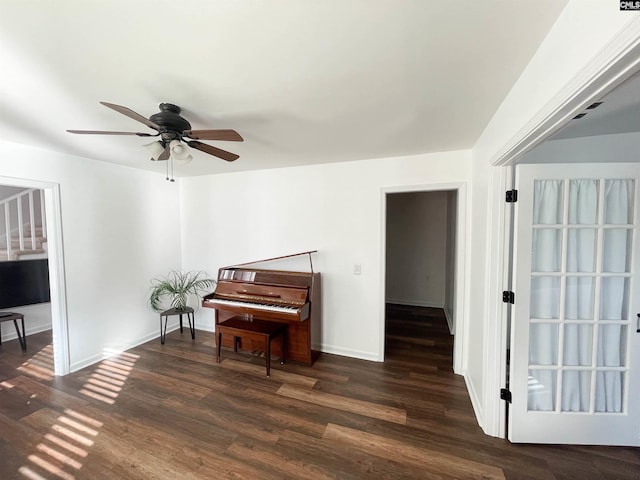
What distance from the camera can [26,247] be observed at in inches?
157

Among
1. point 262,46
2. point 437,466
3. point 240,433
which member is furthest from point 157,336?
point 262,46

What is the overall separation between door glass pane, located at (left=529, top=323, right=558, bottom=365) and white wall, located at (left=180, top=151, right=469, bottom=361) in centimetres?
142

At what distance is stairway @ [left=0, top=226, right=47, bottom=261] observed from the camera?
381 cm

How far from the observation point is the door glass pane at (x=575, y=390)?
1.88 metres

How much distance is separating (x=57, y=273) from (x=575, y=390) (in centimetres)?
476

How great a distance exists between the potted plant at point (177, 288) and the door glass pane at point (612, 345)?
415 centimetres

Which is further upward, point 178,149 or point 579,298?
point 178,149

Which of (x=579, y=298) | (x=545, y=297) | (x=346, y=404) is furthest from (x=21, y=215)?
(x=579, y=298)

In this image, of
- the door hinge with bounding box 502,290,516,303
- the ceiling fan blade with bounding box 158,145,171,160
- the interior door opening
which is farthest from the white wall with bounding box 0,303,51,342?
the door hinge with bounding box 502,290,516,303

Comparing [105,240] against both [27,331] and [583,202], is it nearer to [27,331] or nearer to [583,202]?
[27,331]

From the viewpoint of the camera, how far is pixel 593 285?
5.99 ft

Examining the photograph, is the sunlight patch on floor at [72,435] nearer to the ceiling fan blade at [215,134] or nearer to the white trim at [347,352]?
the white trim at [347,352]

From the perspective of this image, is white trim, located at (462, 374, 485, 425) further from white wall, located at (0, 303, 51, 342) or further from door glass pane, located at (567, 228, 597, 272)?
white wall, located at (0, 303, 51, 342)

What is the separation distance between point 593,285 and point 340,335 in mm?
2355
